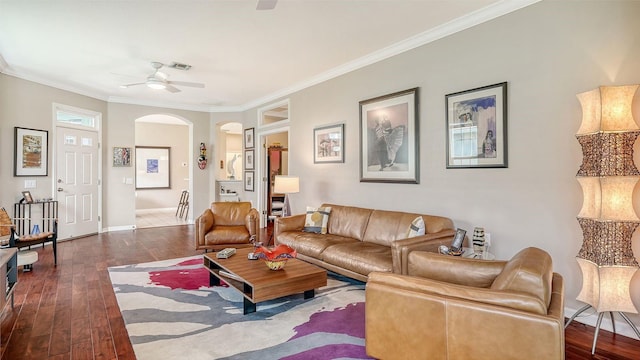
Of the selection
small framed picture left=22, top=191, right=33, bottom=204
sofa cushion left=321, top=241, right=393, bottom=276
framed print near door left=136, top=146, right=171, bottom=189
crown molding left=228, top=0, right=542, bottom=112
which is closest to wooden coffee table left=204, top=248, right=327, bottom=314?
sofa cushion left=321, top=241, right=393, bottom=276

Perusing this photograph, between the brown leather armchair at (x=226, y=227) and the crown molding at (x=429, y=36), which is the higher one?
the crown molding at (x=429, y=36)

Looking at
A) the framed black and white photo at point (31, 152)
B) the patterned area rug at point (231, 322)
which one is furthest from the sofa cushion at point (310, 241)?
the framed black and white photo at point (31, 152)

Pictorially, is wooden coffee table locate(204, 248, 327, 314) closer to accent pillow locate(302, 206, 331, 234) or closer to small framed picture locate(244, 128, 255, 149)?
accent pillow locate(302, 206, 331, 234)

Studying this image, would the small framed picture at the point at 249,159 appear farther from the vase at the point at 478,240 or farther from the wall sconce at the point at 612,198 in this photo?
the wall sconce at the point at 612,198

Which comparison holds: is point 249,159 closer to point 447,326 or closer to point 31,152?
point 31,152

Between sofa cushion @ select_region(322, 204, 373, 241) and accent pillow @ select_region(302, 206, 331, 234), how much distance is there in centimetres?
8

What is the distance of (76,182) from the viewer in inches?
260

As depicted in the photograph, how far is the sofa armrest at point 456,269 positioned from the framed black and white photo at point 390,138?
1.99m

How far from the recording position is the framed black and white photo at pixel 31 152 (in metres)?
5.47

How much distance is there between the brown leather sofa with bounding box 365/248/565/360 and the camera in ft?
5.28

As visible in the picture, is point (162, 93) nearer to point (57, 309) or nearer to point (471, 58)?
point (57, 309)

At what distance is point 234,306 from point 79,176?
5379 millimetres

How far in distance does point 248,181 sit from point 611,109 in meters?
6.84

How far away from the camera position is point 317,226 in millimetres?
4820
